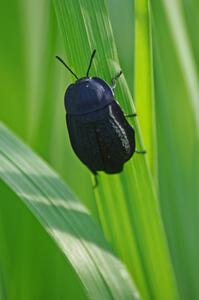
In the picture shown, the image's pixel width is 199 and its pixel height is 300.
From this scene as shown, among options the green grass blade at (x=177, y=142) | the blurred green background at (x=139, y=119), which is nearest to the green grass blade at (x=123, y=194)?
the blurred green background at (x=139, y=119)

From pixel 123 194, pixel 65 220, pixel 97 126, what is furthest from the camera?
pixel 97 126

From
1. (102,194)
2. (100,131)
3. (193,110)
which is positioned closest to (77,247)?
(102,194)

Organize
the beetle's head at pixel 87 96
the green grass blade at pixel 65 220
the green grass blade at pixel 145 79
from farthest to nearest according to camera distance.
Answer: the beetle's head at pixel 87 96
the green grass blade at pixel 145 79
the green grass blade at pixel 65 220

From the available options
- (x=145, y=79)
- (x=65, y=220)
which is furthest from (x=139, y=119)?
(x=65, y=220)

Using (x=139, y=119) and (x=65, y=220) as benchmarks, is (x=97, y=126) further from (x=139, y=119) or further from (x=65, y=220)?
(x=65, y=220)

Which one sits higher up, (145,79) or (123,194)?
(145,79)

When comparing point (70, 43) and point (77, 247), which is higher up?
point (70, 43)

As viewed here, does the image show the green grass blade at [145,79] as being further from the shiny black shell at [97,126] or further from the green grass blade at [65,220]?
the green grass blade at [65,220]

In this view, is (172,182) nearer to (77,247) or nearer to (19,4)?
(77,247)
